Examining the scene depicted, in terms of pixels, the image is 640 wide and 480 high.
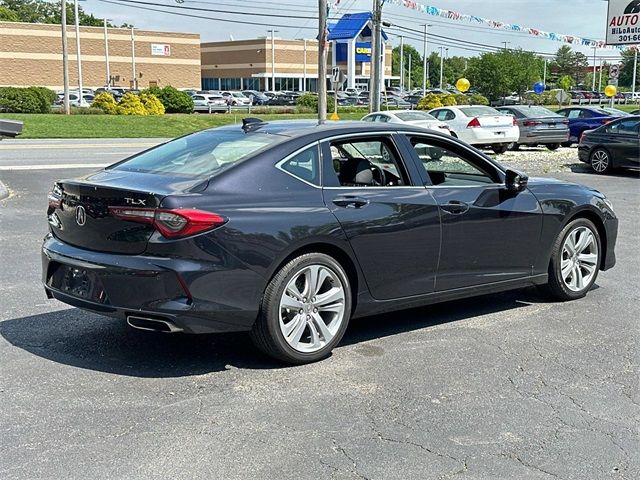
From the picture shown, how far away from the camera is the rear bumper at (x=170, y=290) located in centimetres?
448

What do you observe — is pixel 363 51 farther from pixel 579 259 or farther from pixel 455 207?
pixel 455 207

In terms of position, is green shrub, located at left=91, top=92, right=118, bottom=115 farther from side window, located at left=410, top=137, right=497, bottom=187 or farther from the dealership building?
the dealership building

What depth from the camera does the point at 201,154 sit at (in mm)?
5312

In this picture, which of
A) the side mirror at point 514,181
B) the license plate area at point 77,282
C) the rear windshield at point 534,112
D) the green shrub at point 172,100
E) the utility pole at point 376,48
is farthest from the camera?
the green shrub at point 172,100

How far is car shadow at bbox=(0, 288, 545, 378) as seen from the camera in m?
4.94

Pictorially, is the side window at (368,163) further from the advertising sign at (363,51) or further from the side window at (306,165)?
the advertising sign at (363,51)

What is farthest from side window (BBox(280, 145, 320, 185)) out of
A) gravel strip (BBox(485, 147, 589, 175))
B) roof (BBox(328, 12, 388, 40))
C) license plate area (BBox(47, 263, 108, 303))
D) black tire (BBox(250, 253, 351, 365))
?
roof (BBox(328, 12, 388, 40))

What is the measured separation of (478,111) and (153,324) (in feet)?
67.8

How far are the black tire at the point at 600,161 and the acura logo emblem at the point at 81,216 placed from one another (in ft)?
54.6


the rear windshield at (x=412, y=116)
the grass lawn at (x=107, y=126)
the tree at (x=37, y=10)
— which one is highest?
the tree at (x=37, y=10)

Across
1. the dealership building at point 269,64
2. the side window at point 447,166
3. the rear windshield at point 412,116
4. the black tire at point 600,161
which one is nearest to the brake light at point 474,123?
the rear windshield at point 412,116

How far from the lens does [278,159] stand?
5035mm

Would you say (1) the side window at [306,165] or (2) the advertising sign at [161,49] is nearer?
(1) the side window at [306,165]

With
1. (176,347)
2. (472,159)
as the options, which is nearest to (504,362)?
(472,159)
